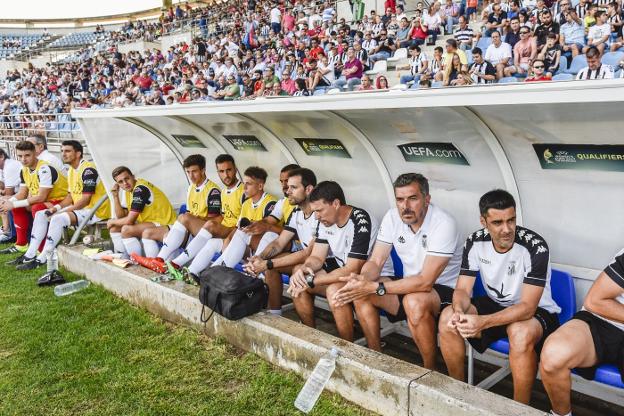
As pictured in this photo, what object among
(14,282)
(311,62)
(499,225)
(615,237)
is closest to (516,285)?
(499,225)

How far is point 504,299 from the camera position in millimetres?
2939

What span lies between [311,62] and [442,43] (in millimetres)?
2704

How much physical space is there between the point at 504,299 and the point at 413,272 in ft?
2.16

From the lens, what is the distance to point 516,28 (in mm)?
7516

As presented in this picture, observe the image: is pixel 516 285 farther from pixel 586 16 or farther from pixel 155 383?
pixel 586 16

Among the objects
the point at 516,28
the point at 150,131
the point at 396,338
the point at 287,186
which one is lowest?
the point at 396,338

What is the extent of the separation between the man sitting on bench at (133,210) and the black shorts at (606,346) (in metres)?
4.36

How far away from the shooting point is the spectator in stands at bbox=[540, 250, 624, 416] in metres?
2.36

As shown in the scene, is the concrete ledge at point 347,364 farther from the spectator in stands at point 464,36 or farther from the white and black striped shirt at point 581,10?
the white and black striped shirt at point 581,10

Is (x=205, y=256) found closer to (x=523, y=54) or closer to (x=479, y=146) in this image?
(x=479, y=146)

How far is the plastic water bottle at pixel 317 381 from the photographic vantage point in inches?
112

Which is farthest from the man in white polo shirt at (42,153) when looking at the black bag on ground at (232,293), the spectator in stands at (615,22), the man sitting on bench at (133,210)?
the spectator in stands at (615,22)

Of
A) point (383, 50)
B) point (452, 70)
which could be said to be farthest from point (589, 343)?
point (383, 50)

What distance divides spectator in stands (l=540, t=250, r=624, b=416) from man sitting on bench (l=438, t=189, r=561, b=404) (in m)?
0.16
